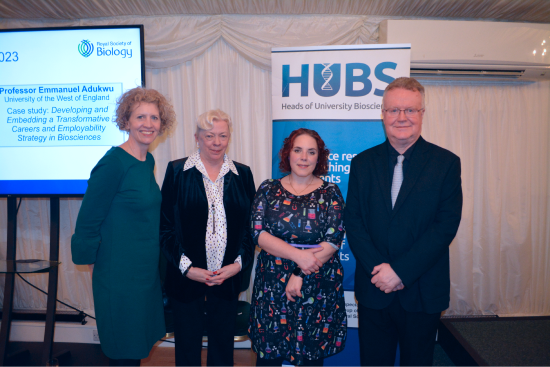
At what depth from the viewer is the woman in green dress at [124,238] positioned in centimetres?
147

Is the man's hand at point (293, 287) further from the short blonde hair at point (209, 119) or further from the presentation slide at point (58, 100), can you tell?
the presentation slide at point (58, 100)

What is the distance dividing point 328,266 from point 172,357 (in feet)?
6.45

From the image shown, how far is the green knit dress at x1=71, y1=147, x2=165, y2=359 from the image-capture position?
1.49 m

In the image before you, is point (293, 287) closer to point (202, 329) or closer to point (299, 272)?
point (299, 272)

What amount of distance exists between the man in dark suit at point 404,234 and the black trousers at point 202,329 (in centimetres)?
78

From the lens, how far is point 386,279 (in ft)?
4.78

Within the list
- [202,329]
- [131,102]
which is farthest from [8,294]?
[131,102]

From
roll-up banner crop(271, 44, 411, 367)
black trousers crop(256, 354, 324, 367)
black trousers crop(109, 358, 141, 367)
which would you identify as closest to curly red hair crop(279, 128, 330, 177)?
roll-up banner crop(271, 44, 411, 367)

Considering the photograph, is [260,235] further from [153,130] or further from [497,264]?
[497,264]

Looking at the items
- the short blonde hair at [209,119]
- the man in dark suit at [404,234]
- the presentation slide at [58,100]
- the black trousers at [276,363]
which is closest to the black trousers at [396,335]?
the man in dark suit at [404,234]

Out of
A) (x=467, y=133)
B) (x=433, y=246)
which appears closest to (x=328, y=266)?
(x=433, y=246)

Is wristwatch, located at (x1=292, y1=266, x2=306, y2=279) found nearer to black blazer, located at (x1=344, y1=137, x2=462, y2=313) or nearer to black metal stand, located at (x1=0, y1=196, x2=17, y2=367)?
black blazer, located at (x1=344, y1=137, x2=462, y2=313)

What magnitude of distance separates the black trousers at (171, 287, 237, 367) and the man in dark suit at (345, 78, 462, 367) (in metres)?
0.78

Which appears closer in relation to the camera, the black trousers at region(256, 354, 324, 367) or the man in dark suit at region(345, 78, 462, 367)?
the man in dark suit at region(345, 78, 462, 367)
